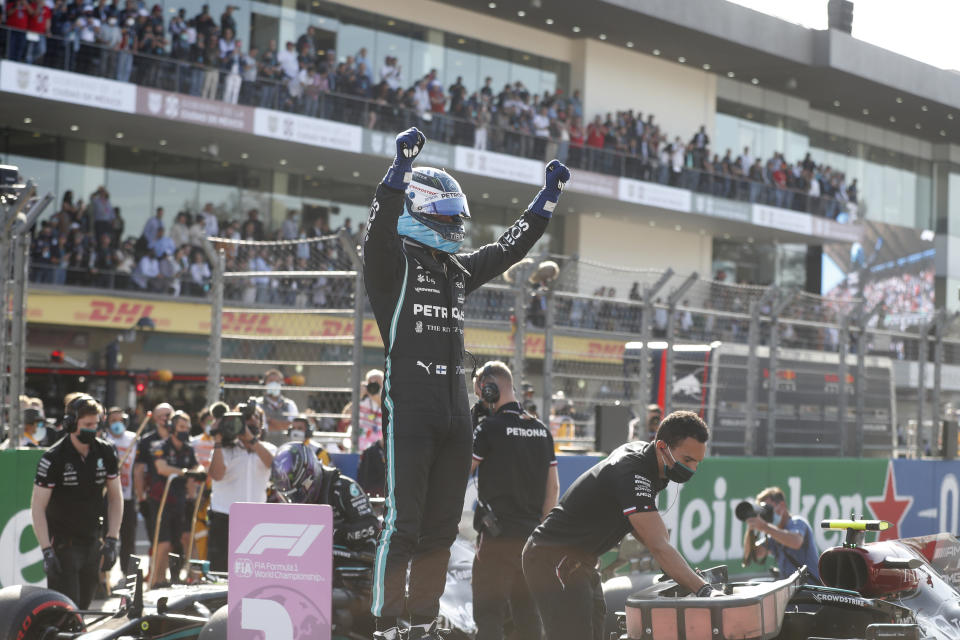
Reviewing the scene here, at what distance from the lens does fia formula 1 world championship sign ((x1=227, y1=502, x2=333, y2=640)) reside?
4914 millimetres

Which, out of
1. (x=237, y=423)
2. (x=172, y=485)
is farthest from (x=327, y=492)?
(x=172, y=485)

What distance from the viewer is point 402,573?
4312mm

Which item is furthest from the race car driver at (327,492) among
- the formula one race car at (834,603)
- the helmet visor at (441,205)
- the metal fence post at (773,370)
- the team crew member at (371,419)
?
the metal fence post at (773,370)

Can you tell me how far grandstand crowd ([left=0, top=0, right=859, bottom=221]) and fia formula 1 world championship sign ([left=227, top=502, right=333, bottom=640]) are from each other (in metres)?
17.7

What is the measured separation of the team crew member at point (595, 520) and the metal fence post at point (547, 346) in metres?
4.20

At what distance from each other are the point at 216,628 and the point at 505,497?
1.95m

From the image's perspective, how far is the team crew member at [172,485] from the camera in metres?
10.8

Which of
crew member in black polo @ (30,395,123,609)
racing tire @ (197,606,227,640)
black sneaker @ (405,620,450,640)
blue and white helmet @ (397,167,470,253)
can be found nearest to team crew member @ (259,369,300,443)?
crew member in black polo @ (30,395,123,609)

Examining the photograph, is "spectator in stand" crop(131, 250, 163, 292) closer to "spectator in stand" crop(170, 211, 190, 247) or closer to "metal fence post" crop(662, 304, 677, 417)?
"spectator in stand" crop(170, 211, 190, 247)

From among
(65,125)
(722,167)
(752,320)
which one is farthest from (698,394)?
(722,167)

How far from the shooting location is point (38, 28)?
2088 centimetres

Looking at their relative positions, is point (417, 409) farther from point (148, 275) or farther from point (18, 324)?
point (148, 275)

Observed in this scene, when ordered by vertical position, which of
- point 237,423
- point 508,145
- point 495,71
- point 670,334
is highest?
point 495,71

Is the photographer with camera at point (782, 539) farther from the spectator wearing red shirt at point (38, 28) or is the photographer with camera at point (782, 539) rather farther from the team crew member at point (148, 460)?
the spectator wearing red shirt at point (38, 28)
